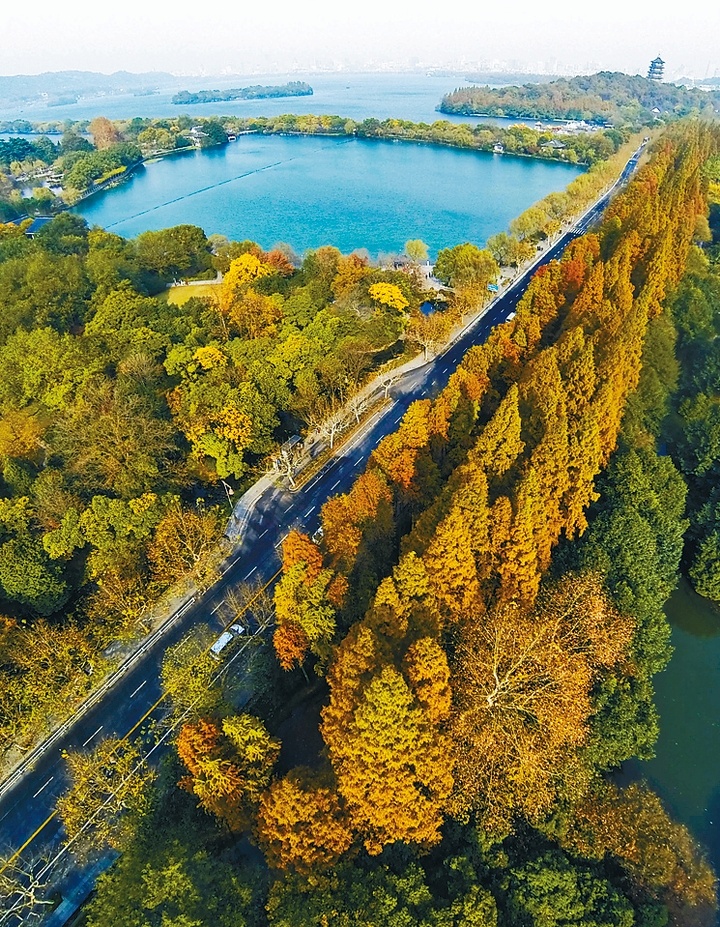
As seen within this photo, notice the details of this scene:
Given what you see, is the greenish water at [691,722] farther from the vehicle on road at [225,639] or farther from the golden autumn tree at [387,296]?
the golden autumn tree at [387,296]

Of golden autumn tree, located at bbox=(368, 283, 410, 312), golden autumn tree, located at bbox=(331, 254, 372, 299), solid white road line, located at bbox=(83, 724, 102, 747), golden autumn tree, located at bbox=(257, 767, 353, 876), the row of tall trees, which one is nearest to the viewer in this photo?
golden autumn tree, located at bbox=(257, 767, 353, 876)

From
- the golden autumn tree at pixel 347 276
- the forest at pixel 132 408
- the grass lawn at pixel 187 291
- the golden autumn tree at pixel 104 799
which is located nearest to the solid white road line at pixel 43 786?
the golden autumn tree at pixel 104 799

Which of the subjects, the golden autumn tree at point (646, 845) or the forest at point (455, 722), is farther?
the golden autumn tree at point (646, 845)

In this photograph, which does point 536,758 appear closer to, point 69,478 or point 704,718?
point 704,718

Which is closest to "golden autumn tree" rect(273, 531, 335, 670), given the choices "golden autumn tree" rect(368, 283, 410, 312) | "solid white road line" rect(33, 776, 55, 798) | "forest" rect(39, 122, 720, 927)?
"forest" rect(39, 122, 720, 927)

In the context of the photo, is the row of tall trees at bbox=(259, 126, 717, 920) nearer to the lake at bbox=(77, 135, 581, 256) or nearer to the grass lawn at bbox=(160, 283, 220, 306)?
the grass lawn at bbox=(160, 283, 220, 306)
